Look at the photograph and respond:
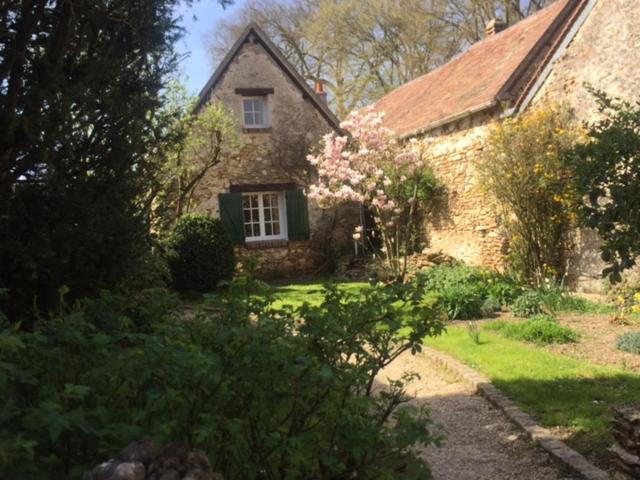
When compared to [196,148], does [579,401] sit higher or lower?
lower

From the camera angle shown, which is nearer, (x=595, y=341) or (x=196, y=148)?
(x=595, y=341)

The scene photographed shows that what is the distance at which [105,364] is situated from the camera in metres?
2.45

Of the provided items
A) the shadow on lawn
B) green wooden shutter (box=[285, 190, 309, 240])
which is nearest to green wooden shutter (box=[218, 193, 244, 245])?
green wooden shutter (box=[285, 190, 309, 240])

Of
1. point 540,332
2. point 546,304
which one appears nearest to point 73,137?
point 540,332

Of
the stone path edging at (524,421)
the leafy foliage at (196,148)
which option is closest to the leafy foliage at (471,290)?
the stone path edging at (524,421)

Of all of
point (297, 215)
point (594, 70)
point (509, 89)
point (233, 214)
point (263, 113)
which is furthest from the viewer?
point (263, 113)

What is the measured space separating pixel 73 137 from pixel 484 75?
37.1 feet

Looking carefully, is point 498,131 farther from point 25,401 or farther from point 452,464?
point 25,401

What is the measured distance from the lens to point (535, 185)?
10.6 meters

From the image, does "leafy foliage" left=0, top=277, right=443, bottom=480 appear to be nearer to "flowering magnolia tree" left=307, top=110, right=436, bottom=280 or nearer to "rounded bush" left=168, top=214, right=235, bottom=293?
"flowering magnolia tree" left=307, top=110, right=436, bottom=280

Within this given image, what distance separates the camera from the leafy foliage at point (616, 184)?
3.86 m

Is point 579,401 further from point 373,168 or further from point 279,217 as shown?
point 279,217

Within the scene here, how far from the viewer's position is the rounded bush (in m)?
Result: 12.9

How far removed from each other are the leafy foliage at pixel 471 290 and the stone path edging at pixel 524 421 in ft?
7.79
